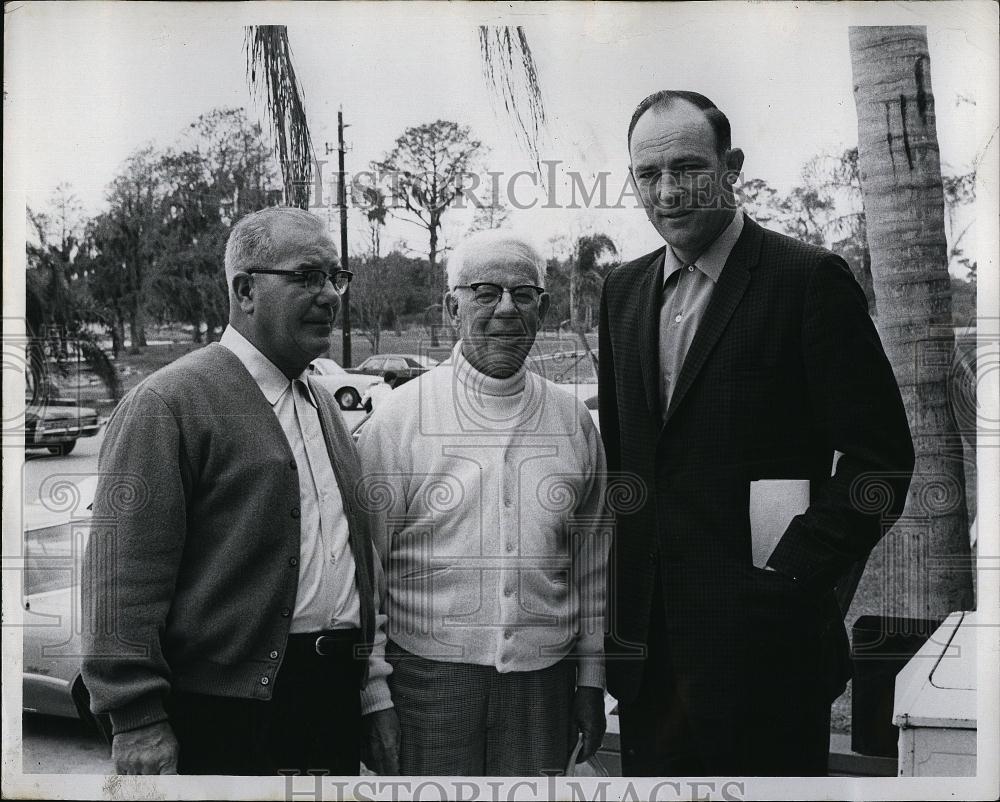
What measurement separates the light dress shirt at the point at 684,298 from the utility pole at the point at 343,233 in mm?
988

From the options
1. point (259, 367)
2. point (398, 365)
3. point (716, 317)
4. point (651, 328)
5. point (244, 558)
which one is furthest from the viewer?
point (398, 365)

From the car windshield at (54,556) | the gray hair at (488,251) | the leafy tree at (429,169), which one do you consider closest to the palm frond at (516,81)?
the leafy tree at (429,169)

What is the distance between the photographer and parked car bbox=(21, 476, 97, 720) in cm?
314

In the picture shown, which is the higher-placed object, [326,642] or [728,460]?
[728,460]

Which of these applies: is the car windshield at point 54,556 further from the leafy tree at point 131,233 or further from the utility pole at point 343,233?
the utility pole at point 343,233

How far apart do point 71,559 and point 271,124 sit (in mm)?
1561

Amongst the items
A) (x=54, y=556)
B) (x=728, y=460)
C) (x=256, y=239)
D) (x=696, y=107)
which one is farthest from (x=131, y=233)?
(x=728, y=460)

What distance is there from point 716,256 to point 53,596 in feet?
7.86

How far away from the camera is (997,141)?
3.25 meters

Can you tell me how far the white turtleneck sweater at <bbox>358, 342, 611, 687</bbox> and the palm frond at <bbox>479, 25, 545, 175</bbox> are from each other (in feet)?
2.59

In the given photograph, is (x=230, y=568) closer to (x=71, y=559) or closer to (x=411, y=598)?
(x=411, y=598)

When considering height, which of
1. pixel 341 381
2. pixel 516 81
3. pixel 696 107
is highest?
pixel 516 81

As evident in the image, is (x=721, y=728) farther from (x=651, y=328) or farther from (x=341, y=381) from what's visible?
(x=341, y=381)

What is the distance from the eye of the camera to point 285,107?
3.18 metres
